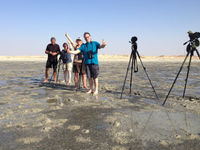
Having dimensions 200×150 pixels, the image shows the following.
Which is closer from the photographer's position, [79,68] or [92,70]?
[92,70]

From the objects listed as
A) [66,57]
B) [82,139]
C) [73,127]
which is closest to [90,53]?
[66,57]

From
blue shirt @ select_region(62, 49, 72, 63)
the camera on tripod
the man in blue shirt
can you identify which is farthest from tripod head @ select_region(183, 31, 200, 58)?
blue shirt @ select_region(62, 49, 72, 63)


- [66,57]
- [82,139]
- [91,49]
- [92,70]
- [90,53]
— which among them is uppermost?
[91,49]

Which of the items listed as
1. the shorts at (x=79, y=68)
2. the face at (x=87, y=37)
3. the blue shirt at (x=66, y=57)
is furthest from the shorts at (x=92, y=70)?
the blue shirt at (x=66, y=57)

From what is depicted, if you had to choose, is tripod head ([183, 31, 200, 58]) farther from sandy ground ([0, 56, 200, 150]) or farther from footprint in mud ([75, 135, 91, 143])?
footprint in mud ([75, 135, 91, 143])

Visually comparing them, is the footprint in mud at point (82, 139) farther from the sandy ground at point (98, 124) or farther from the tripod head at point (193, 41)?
the tripod head at point (193, 41)

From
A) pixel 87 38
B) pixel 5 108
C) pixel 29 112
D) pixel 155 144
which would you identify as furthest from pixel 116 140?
pixel 87 38

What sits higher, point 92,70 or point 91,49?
point 91,49

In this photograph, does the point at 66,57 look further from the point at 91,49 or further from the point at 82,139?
the point at 82,139

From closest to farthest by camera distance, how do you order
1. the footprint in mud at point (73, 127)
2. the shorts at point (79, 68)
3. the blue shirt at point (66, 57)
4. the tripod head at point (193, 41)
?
the footprint in mud at point (73, 127)
the tripod head at point (193, 41)
the shorts at point (79, 68)
the blue shirt at point (66, 57)

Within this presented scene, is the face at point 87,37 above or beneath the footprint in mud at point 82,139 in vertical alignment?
above

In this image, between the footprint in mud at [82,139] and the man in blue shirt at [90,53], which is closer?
the footprint in mud at [82,139]

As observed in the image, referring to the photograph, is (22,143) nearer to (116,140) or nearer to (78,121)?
(78,121)

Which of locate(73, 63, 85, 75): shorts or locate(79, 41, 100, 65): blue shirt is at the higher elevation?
locate(79, 41, 100, 65): blue shirt
